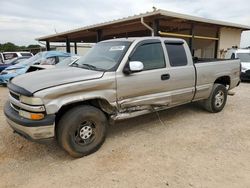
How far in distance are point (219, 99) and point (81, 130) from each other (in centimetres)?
402

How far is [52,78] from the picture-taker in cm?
337

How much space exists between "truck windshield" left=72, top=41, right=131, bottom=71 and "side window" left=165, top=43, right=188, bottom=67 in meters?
1.01

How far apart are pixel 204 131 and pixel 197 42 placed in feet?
42.4

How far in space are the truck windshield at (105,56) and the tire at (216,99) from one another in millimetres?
2814

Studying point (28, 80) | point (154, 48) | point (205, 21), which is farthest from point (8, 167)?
point (205, 21)

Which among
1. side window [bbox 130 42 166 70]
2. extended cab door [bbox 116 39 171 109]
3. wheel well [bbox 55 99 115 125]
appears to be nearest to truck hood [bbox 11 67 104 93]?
wheel well [bbox 55 99 115 125]

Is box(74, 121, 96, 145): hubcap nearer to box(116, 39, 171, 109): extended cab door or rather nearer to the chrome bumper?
the chrome bumper

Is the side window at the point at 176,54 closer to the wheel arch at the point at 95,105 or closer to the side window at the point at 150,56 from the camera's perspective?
the side window at the point at 150,56

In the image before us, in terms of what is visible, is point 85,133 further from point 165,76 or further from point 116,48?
point 165,76

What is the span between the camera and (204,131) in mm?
4582

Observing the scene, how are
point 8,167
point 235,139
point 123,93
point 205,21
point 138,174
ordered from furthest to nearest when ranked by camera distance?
1. point 205,21
2. point 235,139
3. point 123,93
4. point 8,167
5. point 138,174

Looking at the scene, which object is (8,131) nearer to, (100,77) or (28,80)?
(28,80)

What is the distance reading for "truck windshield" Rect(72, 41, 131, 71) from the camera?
12.8 feet

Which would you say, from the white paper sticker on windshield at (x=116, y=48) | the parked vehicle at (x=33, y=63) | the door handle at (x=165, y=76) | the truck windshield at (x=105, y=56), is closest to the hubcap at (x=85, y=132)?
the truck windshield at (x=105, y=56)
